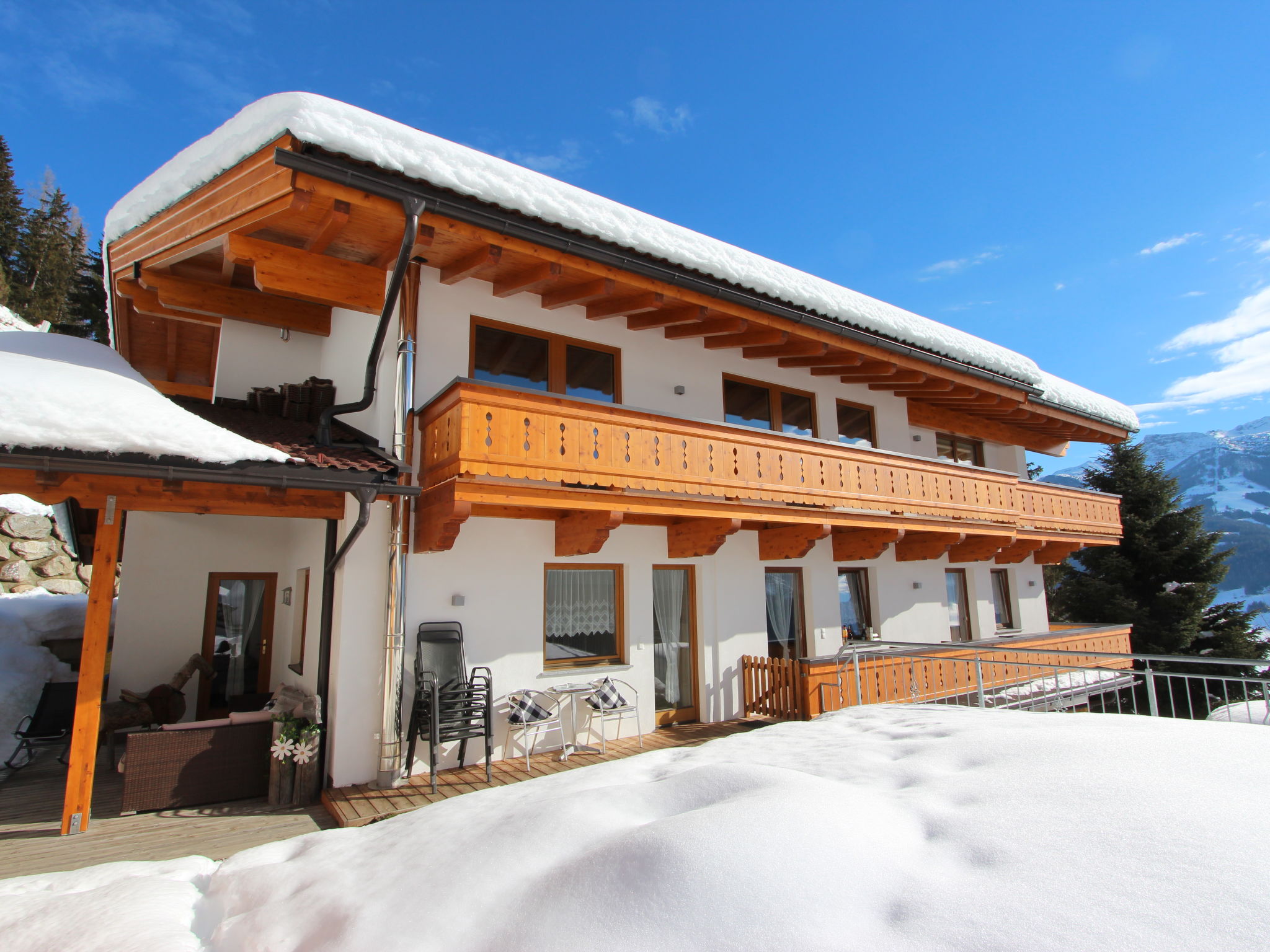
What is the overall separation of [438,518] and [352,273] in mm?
3390

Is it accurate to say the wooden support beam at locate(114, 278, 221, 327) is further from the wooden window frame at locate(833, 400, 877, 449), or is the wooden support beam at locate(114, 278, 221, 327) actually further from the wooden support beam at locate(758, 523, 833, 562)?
the wooden window frame at locate(833, 400, 877, 449)

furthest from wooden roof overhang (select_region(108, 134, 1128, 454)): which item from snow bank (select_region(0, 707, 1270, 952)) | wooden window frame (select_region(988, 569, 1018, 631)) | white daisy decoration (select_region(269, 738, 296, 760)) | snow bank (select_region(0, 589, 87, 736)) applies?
wooden window frame (select_region(988, 569, 1018, 631))

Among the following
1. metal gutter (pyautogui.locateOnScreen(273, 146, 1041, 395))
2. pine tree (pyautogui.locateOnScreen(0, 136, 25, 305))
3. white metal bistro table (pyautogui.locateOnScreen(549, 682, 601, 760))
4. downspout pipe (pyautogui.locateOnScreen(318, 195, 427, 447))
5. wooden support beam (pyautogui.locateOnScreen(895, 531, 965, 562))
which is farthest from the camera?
pine tree (pyautogui.locateOnScreen(0, 136, 25, 305))

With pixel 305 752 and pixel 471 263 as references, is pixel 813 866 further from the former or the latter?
pixel 471 263

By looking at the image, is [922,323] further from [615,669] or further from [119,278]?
[119,278]

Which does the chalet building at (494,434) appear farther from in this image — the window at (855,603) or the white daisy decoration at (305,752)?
the white daisy decoration at (305,752)

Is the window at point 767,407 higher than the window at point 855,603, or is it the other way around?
the window at point 767,407

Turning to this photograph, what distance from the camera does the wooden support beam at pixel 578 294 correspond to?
8.98 metres

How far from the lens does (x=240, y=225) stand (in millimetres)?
7340

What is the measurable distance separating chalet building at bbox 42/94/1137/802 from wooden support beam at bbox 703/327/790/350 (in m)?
0.05

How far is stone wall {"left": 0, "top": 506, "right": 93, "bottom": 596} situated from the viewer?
17016 mm

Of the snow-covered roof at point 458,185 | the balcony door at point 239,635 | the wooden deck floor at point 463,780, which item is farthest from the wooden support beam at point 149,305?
the wooden deck floor at point 463,780

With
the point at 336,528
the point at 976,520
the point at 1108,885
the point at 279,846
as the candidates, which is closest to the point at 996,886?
the point at 1108,885

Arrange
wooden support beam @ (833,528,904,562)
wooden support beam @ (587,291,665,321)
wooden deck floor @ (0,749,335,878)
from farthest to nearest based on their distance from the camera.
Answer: wooden support beam @ (833,528,904,562)
wooden support beam @ (587,291,665,321)
wooden deck floor @ (0,749,335,878)
